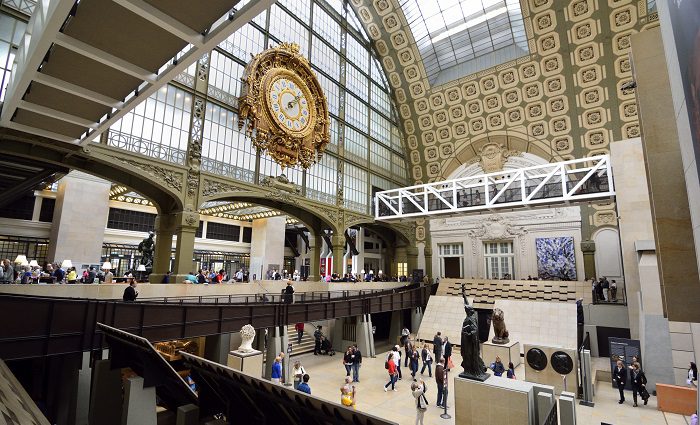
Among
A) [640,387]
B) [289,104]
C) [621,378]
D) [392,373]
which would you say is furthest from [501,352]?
[289,104]

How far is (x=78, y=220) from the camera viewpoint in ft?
69.7

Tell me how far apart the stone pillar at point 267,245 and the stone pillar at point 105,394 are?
79.1ft

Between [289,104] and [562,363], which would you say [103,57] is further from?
[289,104]

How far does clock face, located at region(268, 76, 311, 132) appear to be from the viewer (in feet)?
64.4

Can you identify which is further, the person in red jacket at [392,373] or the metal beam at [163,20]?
the person in red jacket at [392,373]

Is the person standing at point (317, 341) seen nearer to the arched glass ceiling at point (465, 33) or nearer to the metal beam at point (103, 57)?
the metal beam at point (103, 57)

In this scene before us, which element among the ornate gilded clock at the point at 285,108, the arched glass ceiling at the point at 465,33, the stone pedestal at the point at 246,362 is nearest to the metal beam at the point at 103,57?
the stone pedestal at the point at 246,362

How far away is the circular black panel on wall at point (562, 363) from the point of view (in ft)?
37.4

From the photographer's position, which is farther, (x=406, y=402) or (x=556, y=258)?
(x=556, y=258)

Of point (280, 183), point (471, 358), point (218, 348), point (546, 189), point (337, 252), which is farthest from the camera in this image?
point (337, 252)

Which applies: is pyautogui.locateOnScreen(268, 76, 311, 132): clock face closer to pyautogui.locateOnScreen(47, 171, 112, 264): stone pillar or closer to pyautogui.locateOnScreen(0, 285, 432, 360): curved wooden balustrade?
pyautogui.locateOnScreen(0, 285, 432, 360): curved wooden balustrade

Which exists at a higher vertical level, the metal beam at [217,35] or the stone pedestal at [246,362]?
the metal beam at [217,35]

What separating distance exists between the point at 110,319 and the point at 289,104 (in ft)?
48.2

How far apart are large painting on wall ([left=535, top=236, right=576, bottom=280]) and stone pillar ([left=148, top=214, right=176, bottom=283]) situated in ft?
86.0
